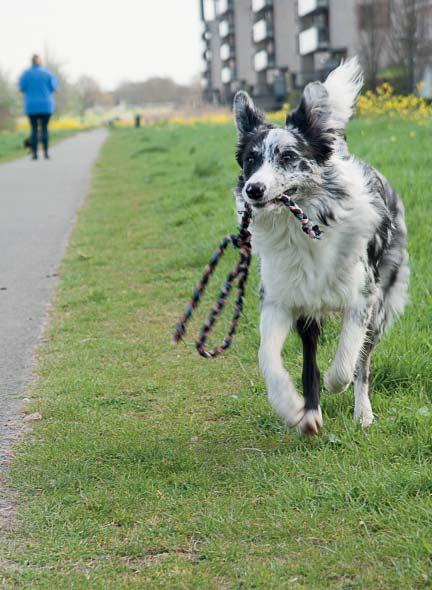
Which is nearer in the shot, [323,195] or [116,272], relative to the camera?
[323,195]

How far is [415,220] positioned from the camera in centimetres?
765

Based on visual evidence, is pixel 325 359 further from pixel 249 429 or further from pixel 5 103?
pixel 5 103

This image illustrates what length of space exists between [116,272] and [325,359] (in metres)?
3.66

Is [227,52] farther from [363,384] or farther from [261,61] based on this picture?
[363,384]

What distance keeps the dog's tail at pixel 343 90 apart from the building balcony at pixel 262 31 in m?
74.7

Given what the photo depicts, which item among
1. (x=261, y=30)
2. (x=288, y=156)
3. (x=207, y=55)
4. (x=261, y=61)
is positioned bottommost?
(x=288, y=156)

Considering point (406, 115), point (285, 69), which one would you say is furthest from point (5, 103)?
point (406, 115)

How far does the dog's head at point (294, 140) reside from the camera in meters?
3.62

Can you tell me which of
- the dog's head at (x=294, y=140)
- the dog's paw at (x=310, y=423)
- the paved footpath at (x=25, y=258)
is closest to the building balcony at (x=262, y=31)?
the paved footpath at (x=25, y=258)

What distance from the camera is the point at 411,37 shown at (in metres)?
33.9

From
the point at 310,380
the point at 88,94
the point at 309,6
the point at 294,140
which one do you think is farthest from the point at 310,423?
the point at 88,94

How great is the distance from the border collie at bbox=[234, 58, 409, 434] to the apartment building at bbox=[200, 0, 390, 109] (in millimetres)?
31374

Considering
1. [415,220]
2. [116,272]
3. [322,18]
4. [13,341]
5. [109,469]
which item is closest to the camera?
[109,469]

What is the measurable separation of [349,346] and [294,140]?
0.99m
